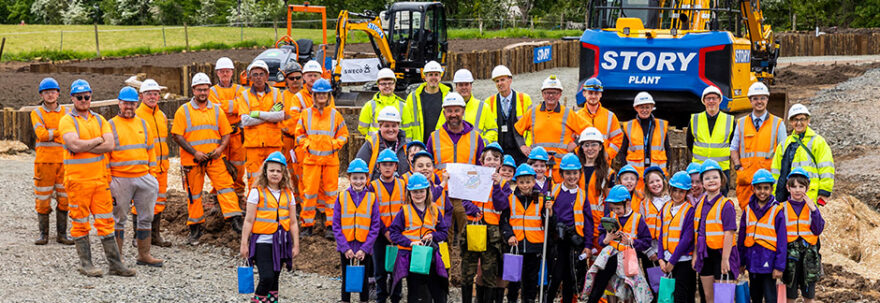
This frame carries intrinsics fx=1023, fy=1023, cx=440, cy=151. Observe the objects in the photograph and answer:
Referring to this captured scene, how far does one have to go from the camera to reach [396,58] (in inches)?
1068

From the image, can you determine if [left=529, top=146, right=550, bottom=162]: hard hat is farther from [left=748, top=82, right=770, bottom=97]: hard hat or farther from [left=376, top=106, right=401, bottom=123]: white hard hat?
[left=748, top=82, right=770, bottom=97]: hard hat

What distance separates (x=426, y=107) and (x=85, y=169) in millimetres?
3484

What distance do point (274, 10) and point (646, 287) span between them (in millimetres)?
56746

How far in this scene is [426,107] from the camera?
10.9 meters

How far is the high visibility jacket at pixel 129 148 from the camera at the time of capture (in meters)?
10.2

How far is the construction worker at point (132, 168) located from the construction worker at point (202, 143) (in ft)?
2.80

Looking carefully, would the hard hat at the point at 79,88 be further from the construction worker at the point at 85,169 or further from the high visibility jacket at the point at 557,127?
the high visibility jacket at the point at 557,127

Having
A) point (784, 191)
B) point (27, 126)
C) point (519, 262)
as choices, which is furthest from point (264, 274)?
point (27, 126)

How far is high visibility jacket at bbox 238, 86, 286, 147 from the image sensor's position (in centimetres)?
1191

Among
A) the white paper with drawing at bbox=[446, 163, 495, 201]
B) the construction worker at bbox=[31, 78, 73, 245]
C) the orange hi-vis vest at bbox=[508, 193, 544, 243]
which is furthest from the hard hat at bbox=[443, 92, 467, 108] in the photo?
the construction worker at bbox=[31, 78, 73, 245]

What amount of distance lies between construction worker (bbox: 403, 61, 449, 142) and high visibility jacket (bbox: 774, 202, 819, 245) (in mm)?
3848

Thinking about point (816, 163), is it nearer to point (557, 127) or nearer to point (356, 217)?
point (557, 127)

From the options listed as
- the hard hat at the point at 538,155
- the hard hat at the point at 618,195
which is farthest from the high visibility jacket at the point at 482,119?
the hard hat at the point at 618,195

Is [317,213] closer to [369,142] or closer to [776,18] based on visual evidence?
[369,142]
